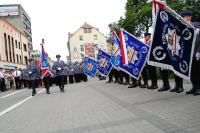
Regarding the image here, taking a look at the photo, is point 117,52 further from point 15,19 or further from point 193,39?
point 15,19

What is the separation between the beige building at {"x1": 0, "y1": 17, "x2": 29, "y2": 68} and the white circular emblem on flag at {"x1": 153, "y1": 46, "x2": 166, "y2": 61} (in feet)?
138

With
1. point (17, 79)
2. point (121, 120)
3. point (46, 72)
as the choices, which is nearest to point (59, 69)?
point (46, 72)

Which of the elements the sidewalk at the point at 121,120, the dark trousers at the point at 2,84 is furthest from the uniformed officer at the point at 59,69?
the dark trousers at the point at 2,84

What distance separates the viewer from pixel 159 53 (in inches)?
385

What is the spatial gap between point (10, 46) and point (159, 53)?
170 feet

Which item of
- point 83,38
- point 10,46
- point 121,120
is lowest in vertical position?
point 121,120

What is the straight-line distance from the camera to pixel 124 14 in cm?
7106

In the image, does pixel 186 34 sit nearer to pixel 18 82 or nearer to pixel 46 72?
pixel 46 72

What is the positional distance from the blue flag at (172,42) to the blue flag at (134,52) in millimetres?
4111

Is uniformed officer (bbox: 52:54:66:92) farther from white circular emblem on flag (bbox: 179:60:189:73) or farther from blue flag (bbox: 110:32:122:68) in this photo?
white circular emblem on flag (bbox: 179:60:189:73)

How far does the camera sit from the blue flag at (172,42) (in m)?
9.18

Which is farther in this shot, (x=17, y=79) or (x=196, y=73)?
(x=17, y=79)

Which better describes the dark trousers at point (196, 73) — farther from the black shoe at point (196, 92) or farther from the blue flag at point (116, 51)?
the blue flag at point (116, 51)

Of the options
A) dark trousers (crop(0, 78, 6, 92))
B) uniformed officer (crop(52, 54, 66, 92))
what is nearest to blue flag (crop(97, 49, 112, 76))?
uniformed officer (crop(52, 54, 66, 92))
